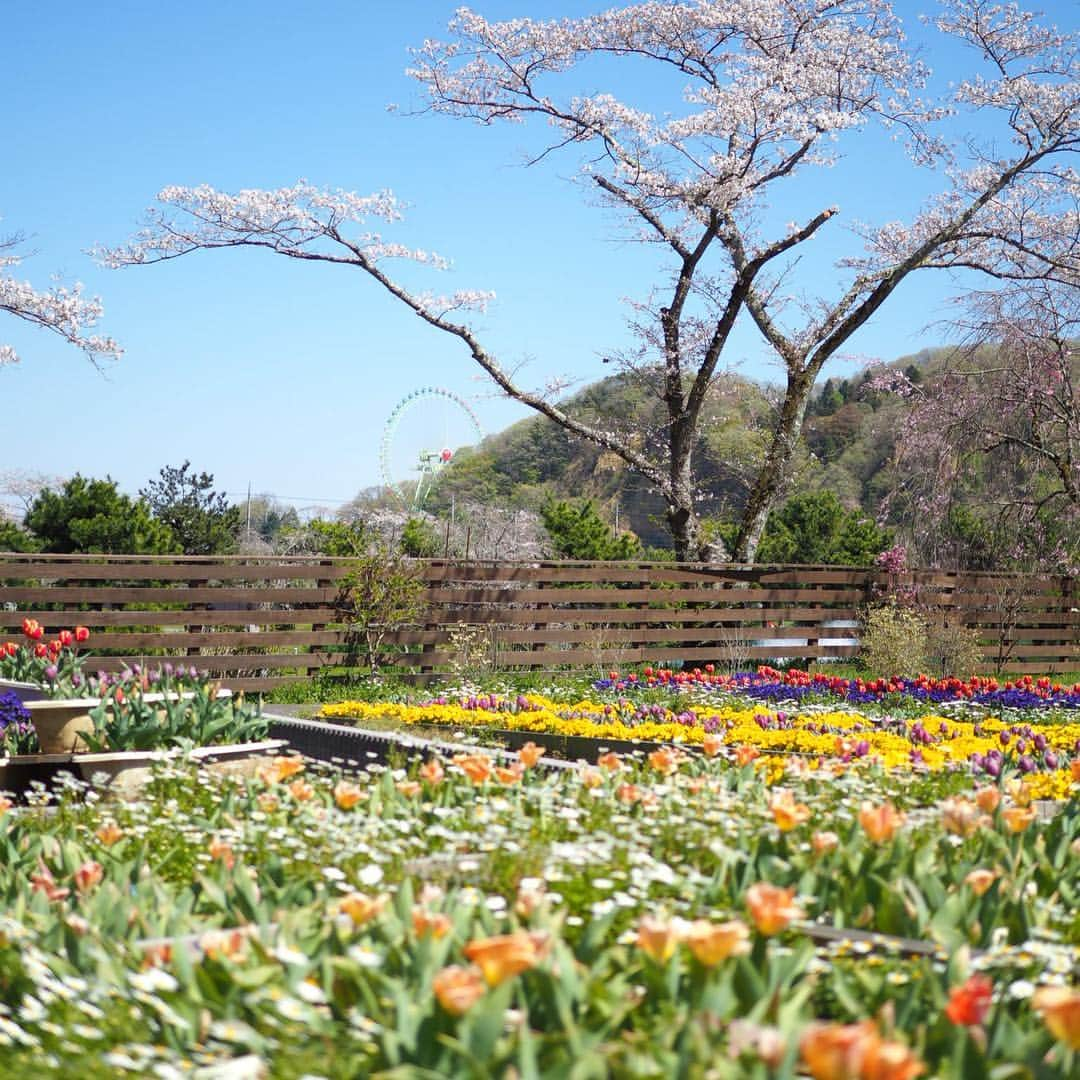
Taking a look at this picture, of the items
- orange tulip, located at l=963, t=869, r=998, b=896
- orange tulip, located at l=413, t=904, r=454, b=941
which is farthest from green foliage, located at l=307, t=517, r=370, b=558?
orange tulip, located at l=413, t=904, r=454, b=941

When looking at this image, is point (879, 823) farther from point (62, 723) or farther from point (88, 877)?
point (62, 723)

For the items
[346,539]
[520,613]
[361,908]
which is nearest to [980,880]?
[361,908]

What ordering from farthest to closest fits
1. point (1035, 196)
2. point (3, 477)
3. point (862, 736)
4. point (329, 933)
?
point (3, 477)
point (1035, 196)
point (862, 736)
point (329, 933)

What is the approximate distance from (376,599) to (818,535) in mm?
13915

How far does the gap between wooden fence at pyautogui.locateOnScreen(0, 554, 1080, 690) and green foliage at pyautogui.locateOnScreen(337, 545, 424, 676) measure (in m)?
0.11

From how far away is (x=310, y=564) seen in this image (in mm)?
10445

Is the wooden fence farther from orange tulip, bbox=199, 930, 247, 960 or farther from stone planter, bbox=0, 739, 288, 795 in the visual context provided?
orange tulip, bbox=199, 930, 247, 960

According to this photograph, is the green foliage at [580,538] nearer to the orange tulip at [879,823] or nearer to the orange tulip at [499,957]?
the orange tulip at [879,823]

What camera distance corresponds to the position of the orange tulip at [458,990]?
5.54 ft

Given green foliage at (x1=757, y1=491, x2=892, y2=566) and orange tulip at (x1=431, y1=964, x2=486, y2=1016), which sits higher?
green foliage at (x1=757, y1=491, x2=892, y2=566)

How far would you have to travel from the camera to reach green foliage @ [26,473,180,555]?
1411 cm

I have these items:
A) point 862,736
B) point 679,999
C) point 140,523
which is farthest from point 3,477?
point 679,999

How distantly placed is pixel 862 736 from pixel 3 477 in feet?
135

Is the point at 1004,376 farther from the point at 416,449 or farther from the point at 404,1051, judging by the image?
the point at 416,449
